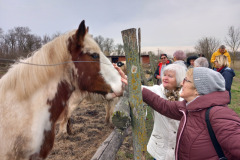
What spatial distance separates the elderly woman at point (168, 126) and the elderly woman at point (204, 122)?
0.55 meters

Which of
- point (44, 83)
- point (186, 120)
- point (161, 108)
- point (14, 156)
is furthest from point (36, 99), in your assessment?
point (186, 120)

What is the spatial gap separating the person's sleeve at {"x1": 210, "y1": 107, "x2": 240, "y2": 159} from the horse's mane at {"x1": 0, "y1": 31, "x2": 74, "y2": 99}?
174 cm

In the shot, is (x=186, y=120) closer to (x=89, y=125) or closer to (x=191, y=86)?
(x=191, y=86)

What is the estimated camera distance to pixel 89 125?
527cm

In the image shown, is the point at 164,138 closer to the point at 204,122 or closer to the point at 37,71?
the point at 204,122

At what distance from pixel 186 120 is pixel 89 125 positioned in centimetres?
435

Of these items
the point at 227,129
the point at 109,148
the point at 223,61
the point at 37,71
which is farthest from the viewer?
the point at 223,61

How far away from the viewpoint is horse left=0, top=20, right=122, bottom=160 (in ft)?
5.50

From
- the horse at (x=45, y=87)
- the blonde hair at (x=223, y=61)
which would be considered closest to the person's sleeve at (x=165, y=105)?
the horse at (x=45, y=87)

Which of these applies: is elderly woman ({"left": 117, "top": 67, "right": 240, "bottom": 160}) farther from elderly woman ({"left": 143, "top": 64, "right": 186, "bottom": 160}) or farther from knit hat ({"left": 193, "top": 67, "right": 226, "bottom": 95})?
elderly woman ({"left": 143, "top": 64, "right": 186, "bottom": 160})

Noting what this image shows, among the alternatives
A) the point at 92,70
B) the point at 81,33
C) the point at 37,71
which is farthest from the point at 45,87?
the point at 81,33

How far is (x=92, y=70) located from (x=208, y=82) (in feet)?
4.53

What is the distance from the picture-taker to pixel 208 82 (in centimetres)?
134

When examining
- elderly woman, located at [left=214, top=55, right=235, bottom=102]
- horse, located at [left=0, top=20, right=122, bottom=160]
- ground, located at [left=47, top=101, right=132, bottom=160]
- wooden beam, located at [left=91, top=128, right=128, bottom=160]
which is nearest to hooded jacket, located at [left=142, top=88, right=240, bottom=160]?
wooden beam, located at [left=91, top=128, right=128, bottom=160]
